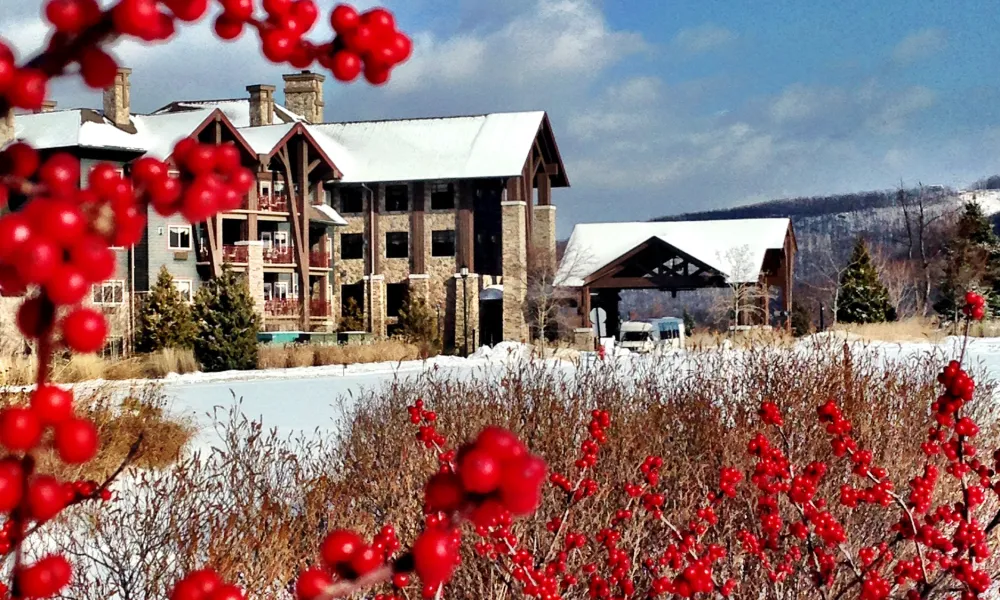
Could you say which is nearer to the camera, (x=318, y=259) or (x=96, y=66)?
(x=96, y=66)

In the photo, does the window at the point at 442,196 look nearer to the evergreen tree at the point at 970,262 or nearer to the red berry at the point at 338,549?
the evergreen tree at the point at 970,262

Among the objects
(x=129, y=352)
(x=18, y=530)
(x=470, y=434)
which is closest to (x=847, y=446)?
(x=18, y=530)

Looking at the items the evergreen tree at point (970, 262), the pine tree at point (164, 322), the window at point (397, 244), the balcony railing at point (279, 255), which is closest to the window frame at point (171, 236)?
the balcony railing at point (279, 255)

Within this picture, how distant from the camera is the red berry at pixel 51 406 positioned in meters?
0.83

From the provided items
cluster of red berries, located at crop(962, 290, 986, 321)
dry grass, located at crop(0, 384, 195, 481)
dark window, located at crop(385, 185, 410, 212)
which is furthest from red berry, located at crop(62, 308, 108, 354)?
dark window, located at crop(385, 185, 410, 212)

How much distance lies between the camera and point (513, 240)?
3925cm

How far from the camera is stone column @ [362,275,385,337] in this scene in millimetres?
39500

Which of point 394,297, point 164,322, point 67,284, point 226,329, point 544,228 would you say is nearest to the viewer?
point 67,284

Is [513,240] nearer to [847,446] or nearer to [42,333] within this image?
[847,446]

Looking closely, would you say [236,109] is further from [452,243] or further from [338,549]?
[338,549]

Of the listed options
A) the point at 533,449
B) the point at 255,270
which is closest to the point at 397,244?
the point at 255,270

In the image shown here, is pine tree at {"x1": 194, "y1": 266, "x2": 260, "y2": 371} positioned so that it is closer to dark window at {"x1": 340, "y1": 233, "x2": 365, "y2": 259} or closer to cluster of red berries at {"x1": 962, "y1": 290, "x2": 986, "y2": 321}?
dark window at {"x1": 340, "y1": 233, "x2": 365, "y2": 259}

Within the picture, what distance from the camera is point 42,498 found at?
3.12 ft

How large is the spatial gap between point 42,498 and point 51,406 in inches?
6.4
